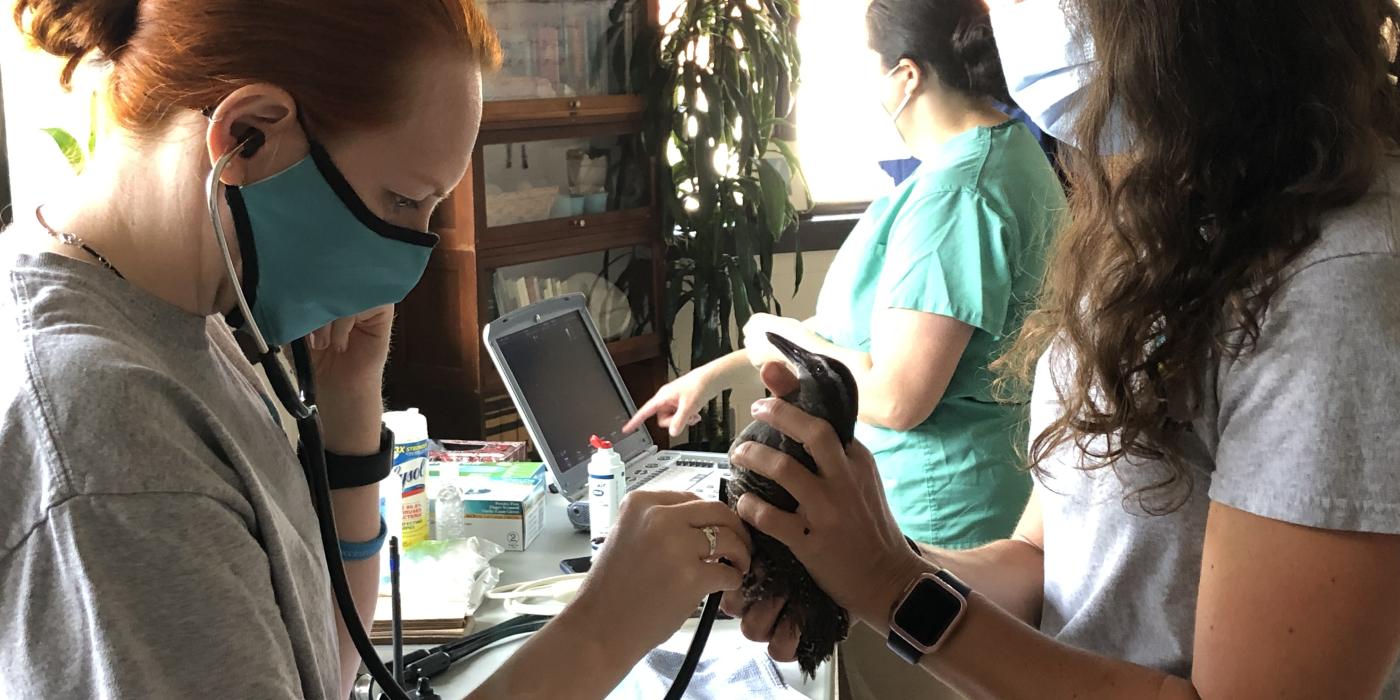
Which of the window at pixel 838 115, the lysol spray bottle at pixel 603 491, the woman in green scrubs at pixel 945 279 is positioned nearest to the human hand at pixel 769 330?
the woman in green scrubs at pixel 945 279

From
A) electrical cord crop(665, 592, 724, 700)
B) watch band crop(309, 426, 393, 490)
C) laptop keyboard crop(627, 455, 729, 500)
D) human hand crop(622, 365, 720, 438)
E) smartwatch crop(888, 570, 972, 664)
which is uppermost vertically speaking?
watch band crop(309, 426, 393, 490)

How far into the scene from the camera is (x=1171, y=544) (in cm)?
100

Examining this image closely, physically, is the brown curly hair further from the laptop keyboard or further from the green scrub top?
the laptop keyboard

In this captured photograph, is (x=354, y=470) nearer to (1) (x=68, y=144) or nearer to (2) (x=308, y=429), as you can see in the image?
(2) (x=308, y=429)

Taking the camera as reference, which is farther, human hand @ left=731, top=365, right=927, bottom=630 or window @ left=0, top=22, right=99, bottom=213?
window @ left=0, top=22, right=99, bottom=213

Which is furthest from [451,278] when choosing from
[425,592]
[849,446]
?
[849,446]

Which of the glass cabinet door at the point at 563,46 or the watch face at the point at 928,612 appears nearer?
the watch face at the point at 928,612

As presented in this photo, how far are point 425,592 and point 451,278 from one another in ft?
4.55

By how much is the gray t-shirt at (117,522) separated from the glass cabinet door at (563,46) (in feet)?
6.94

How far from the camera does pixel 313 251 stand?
92cm

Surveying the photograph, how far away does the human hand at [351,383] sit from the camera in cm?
116

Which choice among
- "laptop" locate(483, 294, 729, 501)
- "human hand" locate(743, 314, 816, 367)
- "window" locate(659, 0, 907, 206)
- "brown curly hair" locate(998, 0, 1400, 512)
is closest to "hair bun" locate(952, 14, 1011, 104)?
"human hand" locate(743, 314, 816, 367)

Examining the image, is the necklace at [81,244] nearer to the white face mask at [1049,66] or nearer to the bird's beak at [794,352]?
the bird's beak at [794,352]

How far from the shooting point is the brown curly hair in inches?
34.6
